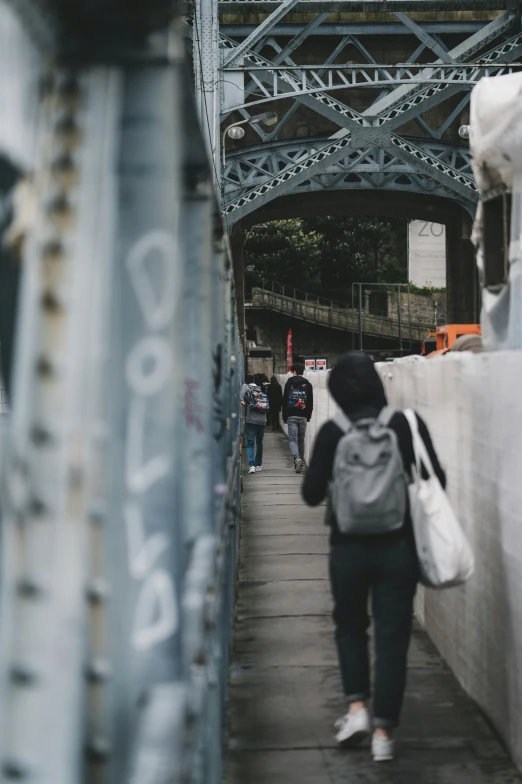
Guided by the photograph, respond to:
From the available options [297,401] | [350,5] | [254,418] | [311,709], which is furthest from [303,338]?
[311,709]

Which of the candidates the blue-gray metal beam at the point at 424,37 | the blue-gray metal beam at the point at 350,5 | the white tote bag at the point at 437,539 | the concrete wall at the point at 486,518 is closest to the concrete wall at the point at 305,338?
the blue-gray metal beam at the point at 424,37

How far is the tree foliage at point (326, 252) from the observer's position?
65.0 m

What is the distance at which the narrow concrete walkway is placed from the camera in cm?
482

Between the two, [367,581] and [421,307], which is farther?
[421,307]

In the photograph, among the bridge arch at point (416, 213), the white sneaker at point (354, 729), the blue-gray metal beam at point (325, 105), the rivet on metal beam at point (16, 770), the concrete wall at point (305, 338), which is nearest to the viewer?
the rivet on metal beam at point (16, 770)

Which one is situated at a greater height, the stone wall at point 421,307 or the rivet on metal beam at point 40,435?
the stone wall at point 421,307

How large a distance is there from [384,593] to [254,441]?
13714 millimetres

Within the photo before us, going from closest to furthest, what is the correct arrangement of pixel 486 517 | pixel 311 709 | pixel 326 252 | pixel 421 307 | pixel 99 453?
1. pixel 99 453
2. pixel 486 517
3. pixel 311 709
4. pixel 326 252
5. pixel 421 307

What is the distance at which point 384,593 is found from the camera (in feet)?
15.6

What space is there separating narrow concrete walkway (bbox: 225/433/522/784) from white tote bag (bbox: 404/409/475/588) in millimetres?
870

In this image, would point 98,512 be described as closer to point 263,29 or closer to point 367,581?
point 367,581

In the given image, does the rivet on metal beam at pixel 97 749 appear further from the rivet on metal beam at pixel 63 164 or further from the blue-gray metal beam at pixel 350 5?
the blue-gray metal beam at pixel 350 5

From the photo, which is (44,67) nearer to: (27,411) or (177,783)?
(27,411)

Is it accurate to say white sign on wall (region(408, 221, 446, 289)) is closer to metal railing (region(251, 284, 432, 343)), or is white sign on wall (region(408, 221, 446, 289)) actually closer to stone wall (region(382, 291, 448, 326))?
metal railing (region(251, 284, 432, 343))
